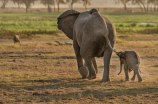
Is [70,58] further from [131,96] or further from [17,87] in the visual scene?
[131,96]

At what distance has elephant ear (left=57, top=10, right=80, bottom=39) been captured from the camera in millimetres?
11789

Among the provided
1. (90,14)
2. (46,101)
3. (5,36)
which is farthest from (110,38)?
(5,36)

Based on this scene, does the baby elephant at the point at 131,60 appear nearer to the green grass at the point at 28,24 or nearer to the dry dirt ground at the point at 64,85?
the dry dirt ground at the point at 64,85

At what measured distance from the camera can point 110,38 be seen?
10047mm

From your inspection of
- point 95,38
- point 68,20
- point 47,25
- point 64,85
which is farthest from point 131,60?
point 47,25

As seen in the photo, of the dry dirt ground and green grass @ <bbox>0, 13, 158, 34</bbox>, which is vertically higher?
the dry dirt ground

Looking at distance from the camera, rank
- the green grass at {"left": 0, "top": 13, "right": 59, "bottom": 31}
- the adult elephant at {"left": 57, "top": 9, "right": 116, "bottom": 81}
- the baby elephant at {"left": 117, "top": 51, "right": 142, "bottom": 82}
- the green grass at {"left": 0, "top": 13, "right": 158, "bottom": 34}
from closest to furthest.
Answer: the adult elephant at {"left": 57, "top": 9, "right": 116, "bottom": 81} → the baby elephant at {"left": 117, "top": 51, "right": 142, "bottom": 82} → the green grass at {"left": 0, "top": 13, "right": 158, "bottom": 34} → the green grass at {"left": 0, "top": 13, "right": 59, "bottom": 31}

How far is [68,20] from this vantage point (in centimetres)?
1195

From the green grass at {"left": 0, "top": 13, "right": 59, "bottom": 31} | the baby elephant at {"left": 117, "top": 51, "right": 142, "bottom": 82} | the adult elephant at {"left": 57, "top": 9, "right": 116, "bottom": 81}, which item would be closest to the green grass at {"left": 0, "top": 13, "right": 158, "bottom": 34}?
the green grass at {"left": 0, "top": 13, "right": 59, "bottom": 31}

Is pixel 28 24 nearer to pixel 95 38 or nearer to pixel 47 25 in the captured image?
pixel 47 25

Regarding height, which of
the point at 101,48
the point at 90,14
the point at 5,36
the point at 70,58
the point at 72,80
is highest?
the point at 90,14

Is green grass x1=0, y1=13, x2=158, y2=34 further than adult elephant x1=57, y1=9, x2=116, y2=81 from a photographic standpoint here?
Yes

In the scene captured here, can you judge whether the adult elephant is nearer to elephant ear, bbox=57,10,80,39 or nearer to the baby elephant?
the baby elephant

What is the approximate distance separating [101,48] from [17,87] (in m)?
2.33
